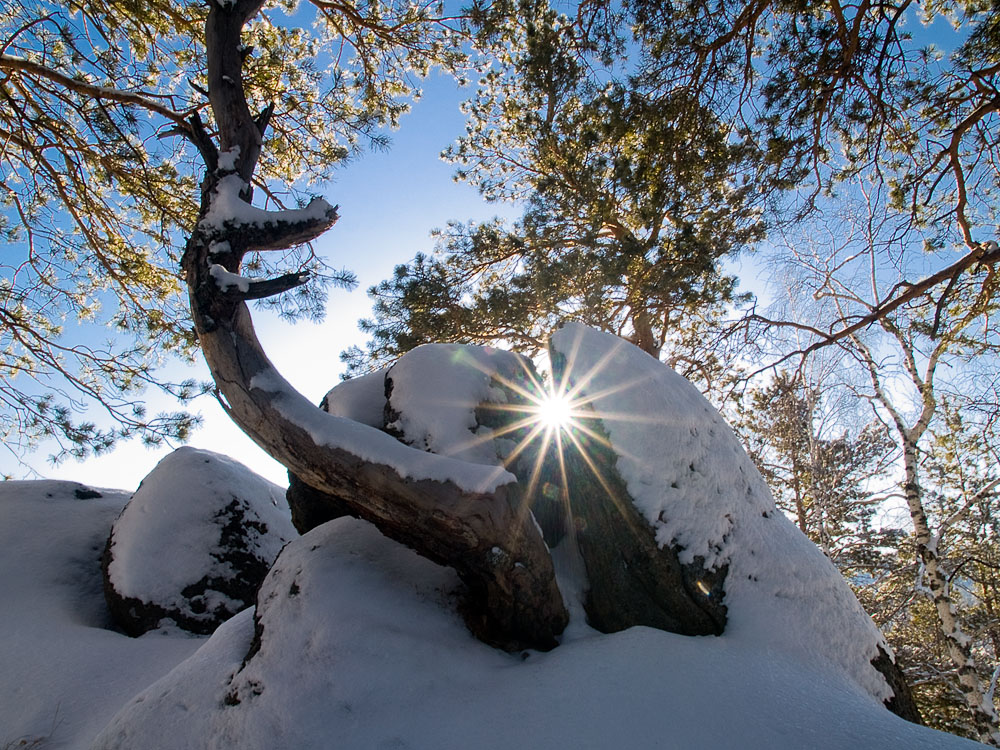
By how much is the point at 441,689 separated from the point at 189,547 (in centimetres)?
328

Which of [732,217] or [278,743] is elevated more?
[732,217]

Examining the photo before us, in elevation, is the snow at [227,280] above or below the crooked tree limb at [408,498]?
above

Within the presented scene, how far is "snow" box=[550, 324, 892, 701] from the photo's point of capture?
254 cm

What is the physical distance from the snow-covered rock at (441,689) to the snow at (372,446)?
2.38 feet

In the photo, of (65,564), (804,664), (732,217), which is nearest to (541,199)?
(732,217)

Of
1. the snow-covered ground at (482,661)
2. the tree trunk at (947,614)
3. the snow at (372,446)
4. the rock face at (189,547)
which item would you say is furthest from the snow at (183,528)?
the tree trunk at (947,614)

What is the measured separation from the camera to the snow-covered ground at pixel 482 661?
1.80m

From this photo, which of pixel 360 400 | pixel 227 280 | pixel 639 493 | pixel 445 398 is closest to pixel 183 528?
pixel 360 400

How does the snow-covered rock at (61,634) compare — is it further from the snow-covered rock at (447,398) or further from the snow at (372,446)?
the snow-covered rock at (447,398)

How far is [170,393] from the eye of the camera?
556 centimetres

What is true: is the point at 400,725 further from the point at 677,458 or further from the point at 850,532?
the point at 850,532

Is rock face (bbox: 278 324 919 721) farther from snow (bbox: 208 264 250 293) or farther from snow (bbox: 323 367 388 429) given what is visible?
snow (bbox: 208 264 250 293)

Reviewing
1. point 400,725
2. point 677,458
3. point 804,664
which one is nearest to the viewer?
point 400,725

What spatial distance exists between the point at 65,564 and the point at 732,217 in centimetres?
731
